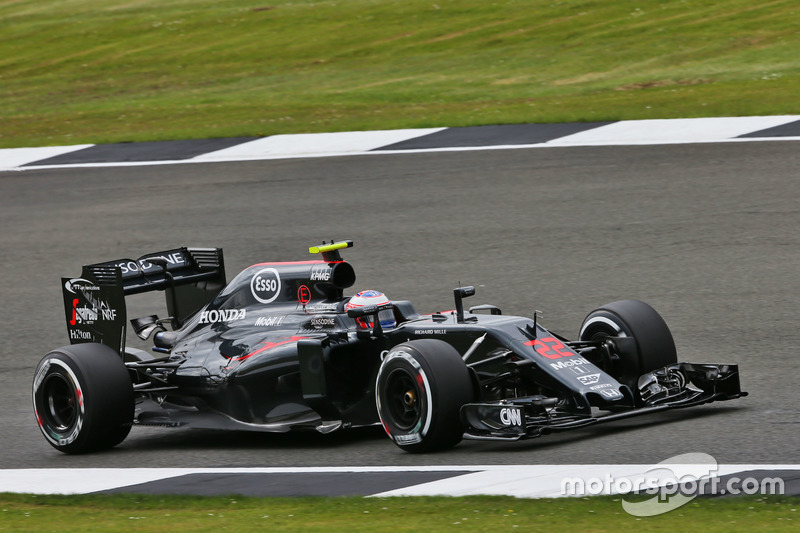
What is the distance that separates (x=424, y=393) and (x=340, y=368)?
1.16 metres

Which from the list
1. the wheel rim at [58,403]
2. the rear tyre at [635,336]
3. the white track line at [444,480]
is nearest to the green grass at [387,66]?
the rear tyre at [635,336]

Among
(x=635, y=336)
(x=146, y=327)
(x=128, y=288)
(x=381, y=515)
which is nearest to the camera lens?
(x=381, y=515)

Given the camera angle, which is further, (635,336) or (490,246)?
(490,246)

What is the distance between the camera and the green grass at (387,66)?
74.8 feet

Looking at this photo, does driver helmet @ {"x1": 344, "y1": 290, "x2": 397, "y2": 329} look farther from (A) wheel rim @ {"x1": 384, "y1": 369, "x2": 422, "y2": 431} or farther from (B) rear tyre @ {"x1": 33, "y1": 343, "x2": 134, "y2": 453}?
(B) rear tyre @ {"x1": 33, "y1": 343, "x2": 134, "y2": 453}

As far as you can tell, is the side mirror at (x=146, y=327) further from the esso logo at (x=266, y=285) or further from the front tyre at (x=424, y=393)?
the front tyre at (x=424, y=393)

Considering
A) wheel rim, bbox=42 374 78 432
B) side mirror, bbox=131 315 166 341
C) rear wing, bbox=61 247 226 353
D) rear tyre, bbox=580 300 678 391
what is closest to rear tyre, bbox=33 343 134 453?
wheel rim, bbox=42 374 78 432

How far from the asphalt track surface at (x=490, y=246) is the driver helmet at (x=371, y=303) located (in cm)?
82

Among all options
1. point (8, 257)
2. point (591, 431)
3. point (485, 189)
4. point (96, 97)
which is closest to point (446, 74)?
point (96, 97)

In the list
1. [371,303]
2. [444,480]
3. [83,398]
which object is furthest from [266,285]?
[444,480]

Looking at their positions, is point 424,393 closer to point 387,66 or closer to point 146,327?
point 146,327

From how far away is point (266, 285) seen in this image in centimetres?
1058

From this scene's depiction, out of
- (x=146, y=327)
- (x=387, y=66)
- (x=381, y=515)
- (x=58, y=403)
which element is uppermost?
(x=387, y=66)

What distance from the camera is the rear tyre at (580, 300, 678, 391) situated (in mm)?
9758
